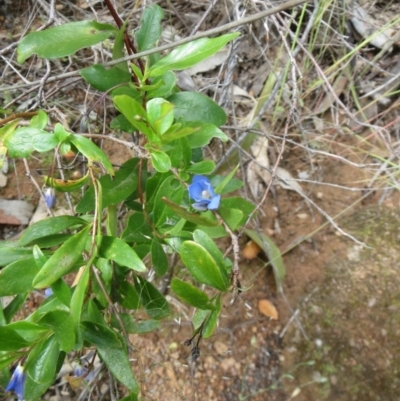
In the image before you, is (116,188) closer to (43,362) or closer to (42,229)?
(42,229)

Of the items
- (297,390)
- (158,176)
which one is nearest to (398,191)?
(297,390)

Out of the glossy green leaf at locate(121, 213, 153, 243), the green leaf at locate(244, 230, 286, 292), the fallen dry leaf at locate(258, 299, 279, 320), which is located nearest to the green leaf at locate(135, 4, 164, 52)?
the glossy green leaf at locate(121, 213, 153, 243)

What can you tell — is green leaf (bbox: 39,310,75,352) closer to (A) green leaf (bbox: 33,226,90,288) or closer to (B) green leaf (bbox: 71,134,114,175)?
(A) green leaf (bbox: 33,226,90,288)

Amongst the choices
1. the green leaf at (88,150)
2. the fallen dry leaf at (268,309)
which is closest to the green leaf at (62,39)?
the green leaf at (88,150)

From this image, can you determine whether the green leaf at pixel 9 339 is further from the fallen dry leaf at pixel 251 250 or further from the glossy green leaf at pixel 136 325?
the fallen dry leaf at pixel 251 250

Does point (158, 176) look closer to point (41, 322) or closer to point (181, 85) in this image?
point (41, 322)

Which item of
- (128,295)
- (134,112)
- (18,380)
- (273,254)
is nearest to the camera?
(134,112)

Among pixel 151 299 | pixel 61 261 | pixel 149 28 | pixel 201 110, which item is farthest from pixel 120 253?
pixel 149 28
